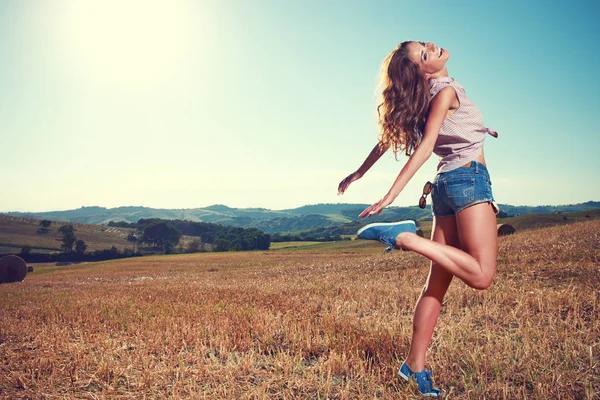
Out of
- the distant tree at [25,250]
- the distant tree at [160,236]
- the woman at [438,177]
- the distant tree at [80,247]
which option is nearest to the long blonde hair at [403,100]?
the woman at [438,177]

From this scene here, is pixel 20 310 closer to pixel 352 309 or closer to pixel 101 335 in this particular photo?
pixel 101 335

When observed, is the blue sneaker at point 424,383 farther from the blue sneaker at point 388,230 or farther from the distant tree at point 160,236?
the distant tree at point 160,236

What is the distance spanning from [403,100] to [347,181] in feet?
3.23

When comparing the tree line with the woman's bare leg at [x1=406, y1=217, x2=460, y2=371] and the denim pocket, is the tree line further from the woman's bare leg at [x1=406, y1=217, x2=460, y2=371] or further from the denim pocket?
the denim pocket

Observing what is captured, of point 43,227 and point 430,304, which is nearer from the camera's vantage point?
point 430,304

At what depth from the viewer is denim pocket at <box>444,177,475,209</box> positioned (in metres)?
3.07

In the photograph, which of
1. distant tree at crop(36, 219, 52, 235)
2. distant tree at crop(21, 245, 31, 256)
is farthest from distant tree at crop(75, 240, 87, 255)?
distant tree at crop(36, 219, 52, 235)

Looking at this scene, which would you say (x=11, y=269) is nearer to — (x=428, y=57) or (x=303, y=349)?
(x=303, y=349)

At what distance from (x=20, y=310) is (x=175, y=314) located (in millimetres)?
4408

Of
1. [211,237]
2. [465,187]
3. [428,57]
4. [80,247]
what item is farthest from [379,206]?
[211,237]

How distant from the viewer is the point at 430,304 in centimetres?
336

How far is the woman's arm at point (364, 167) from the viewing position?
3.92 meters

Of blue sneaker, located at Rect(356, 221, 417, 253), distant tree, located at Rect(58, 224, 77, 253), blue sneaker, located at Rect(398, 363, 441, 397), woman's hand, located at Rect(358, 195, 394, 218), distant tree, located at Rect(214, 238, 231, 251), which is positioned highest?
woman's hand, located at Rect(358, 195, 394, 218)

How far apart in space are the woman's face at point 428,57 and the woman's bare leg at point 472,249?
3.97ft
